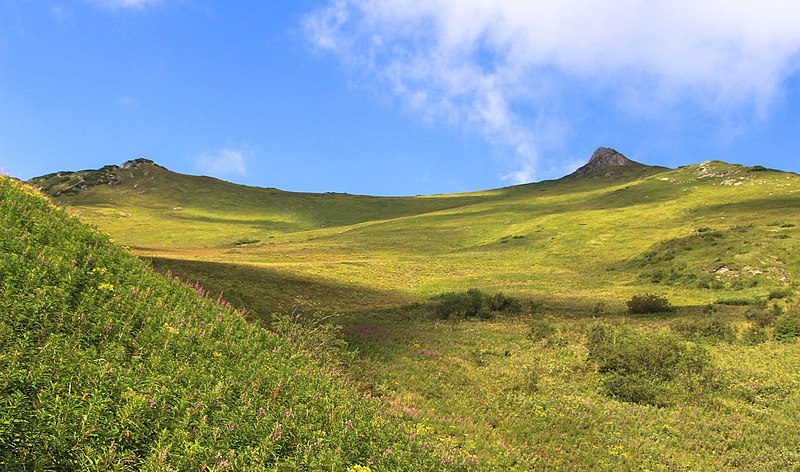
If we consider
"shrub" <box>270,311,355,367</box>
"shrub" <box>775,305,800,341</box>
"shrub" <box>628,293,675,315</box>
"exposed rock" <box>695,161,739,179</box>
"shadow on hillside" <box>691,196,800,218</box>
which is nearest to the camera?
"shrub" <box>270,311,355,367</box>

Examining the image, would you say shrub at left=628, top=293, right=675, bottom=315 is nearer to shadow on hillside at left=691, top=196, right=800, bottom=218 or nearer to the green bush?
the green bush

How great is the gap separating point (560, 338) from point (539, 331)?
1.47m

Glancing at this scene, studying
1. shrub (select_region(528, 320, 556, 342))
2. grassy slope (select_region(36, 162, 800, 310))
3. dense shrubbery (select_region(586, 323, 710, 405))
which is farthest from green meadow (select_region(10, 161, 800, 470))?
grassy slope (select_region(36, 162, 800, 310))

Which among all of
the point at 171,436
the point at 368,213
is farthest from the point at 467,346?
the point at 368,213

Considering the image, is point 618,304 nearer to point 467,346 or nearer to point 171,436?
point 467,346

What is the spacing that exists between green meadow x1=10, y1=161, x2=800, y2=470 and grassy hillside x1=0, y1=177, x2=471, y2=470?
0.15m

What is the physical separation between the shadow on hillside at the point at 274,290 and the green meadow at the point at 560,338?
245mm

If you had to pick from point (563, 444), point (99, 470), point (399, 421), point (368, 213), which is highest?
point (368, 213)

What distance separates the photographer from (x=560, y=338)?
22.7 m

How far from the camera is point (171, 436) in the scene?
18.1ft

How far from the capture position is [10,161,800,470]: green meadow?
1062cm

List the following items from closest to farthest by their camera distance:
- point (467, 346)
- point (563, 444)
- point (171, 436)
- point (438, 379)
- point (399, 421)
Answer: point (171, 436) < point (399, 421) < point (563, 444) < point (438, 379) < point (467, 346)

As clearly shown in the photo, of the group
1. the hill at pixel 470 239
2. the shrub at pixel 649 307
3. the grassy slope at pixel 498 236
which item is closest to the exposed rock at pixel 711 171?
the grassy slope at pixel 498 236

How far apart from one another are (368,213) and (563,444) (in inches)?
6050
